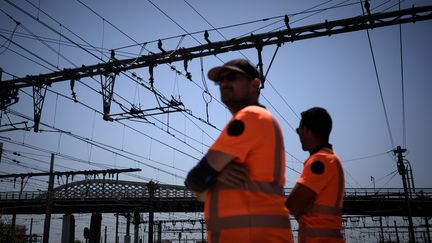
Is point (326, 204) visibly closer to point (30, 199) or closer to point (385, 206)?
point (385, 206)

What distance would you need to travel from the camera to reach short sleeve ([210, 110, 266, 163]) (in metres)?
1.75

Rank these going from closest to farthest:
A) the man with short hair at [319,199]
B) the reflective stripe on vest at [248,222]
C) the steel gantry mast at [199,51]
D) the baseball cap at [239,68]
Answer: the reflective stripe on vest at [248,222] → the baseball cap at [239,68] → the man with short hair at [319,199] → the steel gantry mast at [199,51]

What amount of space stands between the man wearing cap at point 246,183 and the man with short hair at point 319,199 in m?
0.86

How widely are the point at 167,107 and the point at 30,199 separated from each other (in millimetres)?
36266

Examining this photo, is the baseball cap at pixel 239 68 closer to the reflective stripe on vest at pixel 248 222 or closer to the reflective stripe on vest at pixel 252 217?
the reflective stripe on vest at pixel 252 217

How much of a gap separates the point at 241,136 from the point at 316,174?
48.8 inches

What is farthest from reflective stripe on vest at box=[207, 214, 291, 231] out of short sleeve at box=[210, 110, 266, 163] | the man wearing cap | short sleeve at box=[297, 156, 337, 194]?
short sleeve at box=[297, 156, 337, 194]

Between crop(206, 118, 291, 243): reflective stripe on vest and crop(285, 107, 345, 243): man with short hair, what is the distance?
896 mm

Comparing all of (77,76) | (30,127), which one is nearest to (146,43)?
(77,76)

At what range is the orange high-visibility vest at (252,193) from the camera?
167cm

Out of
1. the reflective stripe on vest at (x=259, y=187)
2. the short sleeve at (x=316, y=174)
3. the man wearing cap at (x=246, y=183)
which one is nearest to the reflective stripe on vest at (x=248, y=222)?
the man wearing cap at (x=246, y=183)

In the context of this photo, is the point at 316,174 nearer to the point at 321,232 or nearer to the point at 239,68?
the point at 321,232

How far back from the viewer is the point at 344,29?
37.3 ft

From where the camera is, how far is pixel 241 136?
5.83ft
